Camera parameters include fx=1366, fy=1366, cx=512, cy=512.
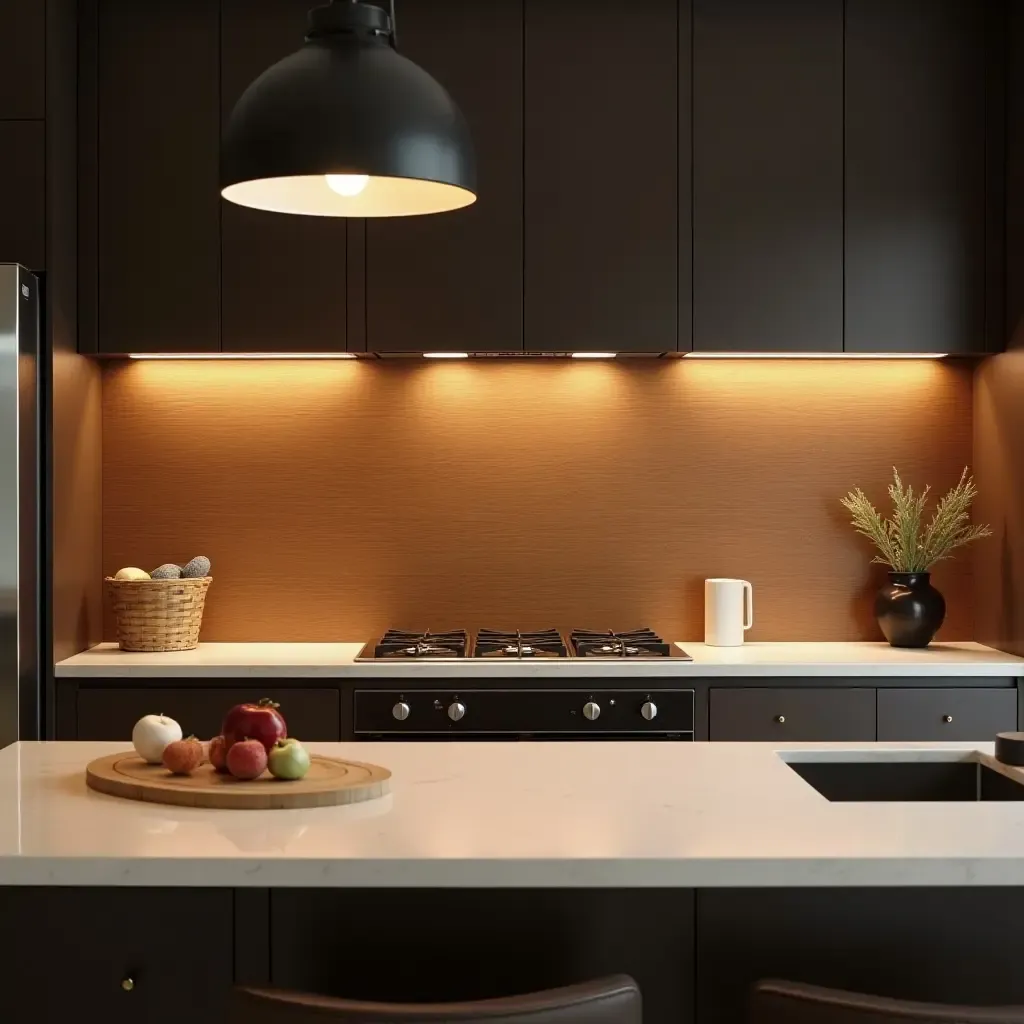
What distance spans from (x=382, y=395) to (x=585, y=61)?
3.95 feet

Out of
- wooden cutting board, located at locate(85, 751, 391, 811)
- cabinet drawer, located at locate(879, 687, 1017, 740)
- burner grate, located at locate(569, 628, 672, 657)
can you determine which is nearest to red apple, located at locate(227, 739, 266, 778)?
wooden cutting board, located at locate(85, 751, 391, 811)

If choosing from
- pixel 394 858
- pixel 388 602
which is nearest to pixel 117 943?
pixel 394 858

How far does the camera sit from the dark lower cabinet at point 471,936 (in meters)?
2.02

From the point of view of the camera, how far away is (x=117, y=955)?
200cm

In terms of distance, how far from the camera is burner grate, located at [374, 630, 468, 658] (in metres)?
3.87

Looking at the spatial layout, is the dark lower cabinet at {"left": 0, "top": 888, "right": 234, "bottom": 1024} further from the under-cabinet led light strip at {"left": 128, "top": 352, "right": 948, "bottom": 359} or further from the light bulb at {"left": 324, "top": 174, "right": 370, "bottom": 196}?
the under-cabinet led light strip at {"left": 128, "top": 352, "right": 948, "bottom": 359}

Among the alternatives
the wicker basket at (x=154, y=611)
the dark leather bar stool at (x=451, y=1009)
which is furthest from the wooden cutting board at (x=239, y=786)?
the wicker basket at (x=154, y=611)

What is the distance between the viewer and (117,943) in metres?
2.00

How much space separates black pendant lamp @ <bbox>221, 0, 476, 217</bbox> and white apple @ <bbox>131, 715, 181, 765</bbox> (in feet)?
2.95

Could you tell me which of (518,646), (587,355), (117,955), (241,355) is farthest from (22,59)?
Result: (117,955)

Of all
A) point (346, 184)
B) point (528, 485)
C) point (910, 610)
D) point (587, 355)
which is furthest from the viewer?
point (528, 485)

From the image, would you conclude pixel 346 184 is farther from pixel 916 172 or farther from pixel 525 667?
pixel 916 172

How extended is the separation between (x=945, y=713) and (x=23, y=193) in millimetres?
2957

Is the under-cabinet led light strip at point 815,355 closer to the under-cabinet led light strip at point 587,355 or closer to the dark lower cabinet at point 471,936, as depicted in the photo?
the under-cabinet led light strip at point 587,355
